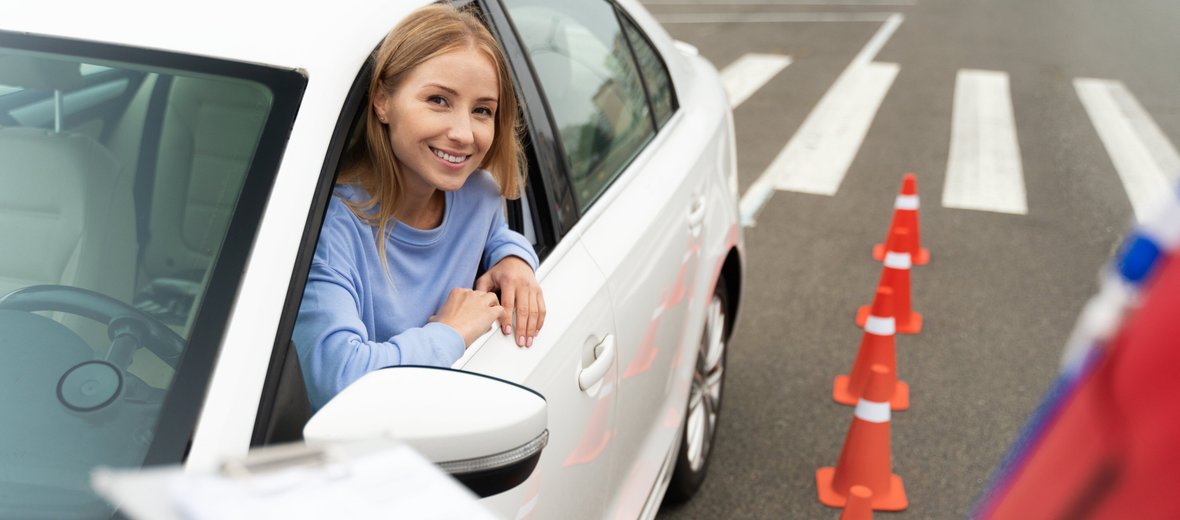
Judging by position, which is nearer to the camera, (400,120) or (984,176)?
(400,120)

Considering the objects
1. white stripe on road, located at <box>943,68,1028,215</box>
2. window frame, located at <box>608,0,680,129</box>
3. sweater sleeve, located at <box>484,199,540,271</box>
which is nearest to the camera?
sweater sleeve, located at <box>484,199,540,271</box>

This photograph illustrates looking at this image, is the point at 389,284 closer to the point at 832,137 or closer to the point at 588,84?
the point at 588,84

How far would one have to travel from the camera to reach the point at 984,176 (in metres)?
8.17

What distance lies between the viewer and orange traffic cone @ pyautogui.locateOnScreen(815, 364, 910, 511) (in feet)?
11.7

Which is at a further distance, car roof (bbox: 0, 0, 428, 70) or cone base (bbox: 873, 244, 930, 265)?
cone base (bbox: 873, 244, 930, 265)

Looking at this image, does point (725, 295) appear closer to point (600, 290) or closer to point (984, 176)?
point (600, 290)

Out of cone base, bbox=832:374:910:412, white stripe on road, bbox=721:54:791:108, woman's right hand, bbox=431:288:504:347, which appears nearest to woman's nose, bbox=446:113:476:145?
woman's right hand, bbox=431:288:504:347

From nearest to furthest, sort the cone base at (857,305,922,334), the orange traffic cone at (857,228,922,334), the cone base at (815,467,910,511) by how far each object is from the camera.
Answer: the cone base at (815,467,910,511)
the orange traffic cone at (857,228,922,334)
the cone base at (857,305,922,334)

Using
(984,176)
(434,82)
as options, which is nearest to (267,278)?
(434,82)

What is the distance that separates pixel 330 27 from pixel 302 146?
0.91 ft

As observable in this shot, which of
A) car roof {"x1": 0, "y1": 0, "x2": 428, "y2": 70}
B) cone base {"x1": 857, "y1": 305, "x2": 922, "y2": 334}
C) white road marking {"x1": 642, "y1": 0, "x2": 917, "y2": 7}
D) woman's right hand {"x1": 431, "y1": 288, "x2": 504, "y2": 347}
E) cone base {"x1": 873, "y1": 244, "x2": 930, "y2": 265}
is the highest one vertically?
car roof {"x1": 0, "y1": 0, "x2": 428, "y2": 70}

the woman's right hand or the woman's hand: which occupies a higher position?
the woman's right hand

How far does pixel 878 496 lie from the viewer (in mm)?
3812

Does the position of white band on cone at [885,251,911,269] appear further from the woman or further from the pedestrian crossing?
the woman
